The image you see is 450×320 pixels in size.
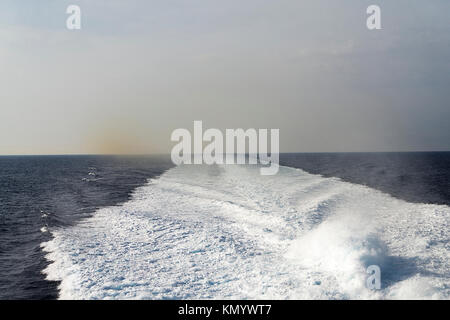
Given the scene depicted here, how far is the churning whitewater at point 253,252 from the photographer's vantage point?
10.1 m

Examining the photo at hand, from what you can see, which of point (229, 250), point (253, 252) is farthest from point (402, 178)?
point (229, 250)

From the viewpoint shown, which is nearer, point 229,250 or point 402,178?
point 229,250

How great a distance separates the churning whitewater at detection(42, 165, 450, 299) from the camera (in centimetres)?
1015

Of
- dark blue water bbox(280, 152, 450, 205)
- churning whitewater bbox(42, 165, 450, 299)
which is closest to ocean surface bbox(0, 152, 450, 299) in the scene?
churning whitewater bbox(42, 165, 450, 299)

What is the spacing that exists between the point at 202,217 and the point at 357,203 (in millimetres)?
11373

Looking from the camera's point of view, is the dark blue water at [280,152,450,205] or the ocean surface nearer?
the ocean surface

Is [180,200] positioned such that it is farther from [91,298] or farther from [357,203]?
[91,298]

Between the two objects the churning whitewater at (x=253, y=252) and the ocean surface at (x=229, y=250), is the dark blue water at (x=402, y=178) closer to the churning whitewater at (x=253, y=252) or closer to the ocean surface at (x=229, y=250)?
the ocean surface at (x=229, y=250)

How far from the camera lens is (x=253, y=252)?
13.3m

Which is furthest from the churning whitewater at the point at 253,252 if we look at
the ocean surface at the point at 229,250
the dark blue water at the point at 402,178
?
the dark blue water at the point at 402,178

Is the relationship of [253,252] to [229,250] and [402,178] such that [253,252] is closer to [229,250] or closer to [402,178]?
[229,250]

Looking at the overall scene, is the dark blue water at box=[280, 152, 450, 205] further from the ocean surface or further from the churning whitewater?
the churning whitewater

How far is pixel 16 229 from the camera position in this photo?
20625 millimetres
